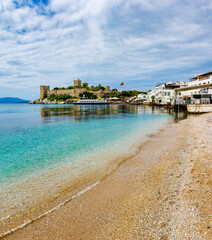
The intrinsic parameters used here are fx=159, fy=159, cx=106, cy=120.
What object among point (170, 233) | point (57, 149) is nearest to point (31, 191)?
point (170, 233)

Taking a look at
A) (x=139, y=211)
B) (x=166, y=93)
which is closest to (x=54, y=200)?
(x=139, y=211)

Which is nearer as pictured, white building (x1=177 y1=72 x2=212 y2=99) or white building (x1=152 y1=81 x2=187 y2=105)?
white building (x1=177 y1=72 x2=212 y2=99)

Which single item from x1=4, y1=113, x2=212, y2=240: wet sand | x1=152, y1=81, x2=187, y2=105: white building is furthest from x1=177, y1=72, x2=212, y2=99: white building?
x1=4, y1=113, x2=212, y2=240: wet sand

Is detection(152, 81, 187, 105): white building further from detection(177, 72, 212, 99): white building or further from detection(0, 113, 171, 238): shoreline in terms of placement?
detection(0, 113, 171, 238): shoreline

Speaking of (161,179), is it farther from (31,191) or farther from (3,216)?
(3,216)

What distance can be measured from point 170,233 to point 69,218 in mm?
2797

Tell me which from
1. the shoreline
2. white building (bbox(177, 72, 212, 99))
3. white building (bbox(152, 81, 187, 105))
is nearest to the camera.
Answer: the shoreline

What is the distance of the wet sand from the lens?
3.83m

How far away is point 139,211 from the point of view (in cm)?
472

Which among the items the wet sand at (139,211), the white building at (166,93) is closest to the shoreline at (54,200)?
the wet sand at (139,211)

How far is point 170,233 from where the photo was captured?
3.61 metres

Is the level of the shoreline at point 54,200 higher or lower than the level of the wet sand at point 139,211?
lower

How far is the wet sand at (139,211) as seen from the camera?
3834 mm

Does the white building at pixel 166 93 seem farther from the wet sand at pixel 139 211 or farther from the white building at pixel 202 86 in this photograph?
the wet sand at pixel 139 211
